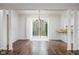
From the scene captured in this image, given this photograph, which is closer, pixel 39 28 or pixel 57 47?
pixel 39 28

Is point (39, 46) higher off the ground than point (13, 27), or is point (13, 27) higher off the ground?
point (13, 27)

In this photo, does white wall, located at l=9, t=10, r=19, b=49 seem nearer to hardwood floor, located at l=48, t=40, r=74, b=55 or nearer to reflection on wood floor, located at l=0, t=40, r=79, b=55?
reflection on wood floor, located at l=0, t=40, r=79, b=55

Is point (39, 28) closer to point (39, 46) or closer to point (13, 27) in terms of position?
point (39, 46)

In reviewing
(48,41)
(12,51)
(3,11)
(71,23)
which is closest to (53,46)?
(48,41)

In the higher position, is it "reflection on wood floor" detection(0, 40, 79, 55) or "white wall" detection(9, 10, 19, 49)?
"white wall" detection(9, 10, 19, 49)

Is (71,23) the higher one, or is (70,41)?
(71,23)

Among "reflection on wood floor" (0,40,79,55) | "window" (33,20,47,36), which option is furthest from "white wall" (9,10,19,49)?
"window" (33,20,47,36)

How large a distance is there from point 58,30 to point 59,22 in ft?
0.57

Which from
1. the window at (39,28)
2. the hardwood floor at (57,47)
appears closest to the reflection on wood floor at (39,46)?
the hardwood floor at (57,47)

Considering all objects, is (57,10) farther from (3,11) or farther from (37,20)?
(3,11)

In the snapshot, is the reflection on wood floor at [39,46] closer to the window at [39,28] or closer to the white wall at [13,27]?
the white wall at [13,27]

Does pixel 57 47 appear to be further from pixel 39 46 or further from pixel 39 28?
pixel 39 28

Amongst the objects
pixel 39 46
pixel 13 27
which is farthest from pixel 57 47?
pixel 13 27

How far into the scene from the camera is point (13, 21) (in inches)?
113
